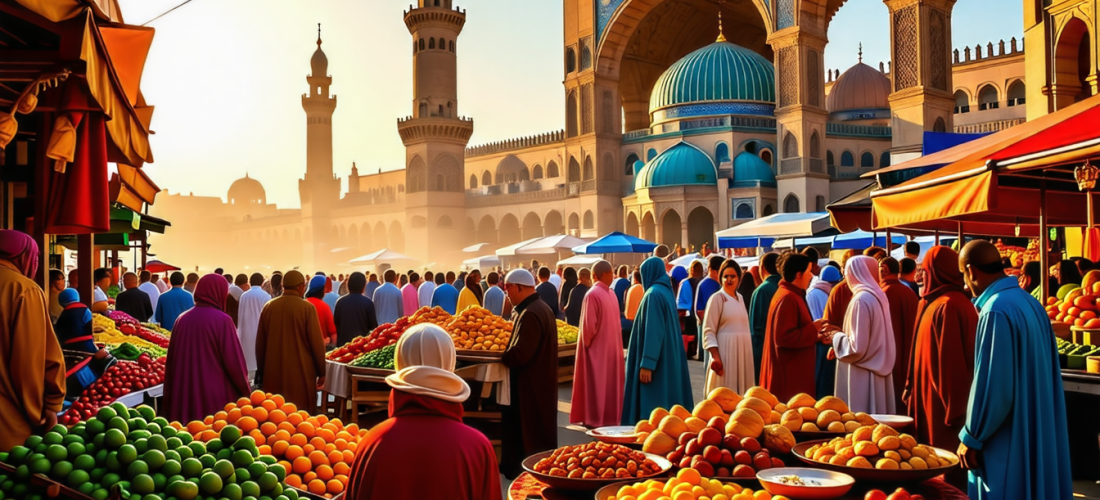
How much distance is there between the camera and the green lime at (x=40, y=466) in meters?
2.90

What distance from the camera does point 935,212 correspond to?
4992mm

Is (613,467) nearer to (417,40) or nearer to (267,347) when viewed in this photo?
(267,347)

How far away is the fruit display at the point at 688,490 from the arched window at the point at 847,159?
27600 millimetres

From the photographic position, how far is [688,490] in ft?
9.23

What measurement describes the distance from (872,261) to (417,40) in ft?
106

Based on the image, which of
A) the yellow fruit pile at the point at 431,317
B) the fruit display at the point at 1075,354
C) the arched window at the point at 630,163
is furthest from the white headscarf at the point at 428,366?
the arched window at the point at 630,163

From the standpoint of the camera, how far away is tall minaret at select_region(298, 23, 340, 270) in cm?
4891

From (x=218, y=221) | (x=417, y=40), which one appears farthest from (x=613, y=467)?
(x=218, y=221)

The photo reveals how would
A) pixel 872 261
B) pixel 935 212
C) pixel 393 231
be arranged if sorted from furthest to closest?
1. pixel 393 231
2. pixel 872 261
3. pixel 935 212

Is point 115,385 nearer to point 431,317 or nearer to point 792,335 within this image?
point 431,317

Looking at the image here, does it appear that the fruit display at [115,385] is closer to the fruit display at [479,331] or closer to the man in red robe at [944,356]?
the fruit display at [479,331]

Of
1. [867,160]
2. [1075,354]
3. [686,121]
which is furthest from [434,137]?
[1075,354]

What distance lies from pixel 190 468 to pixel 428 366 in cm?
130

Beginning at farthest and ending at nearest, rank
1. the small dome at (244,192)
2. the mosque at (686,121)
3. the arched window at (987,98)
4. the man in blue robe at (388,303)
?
the small dome at (244,192), the arched window at (987,98), the mosque at (686,121), the man in blue robe at (388,303)
